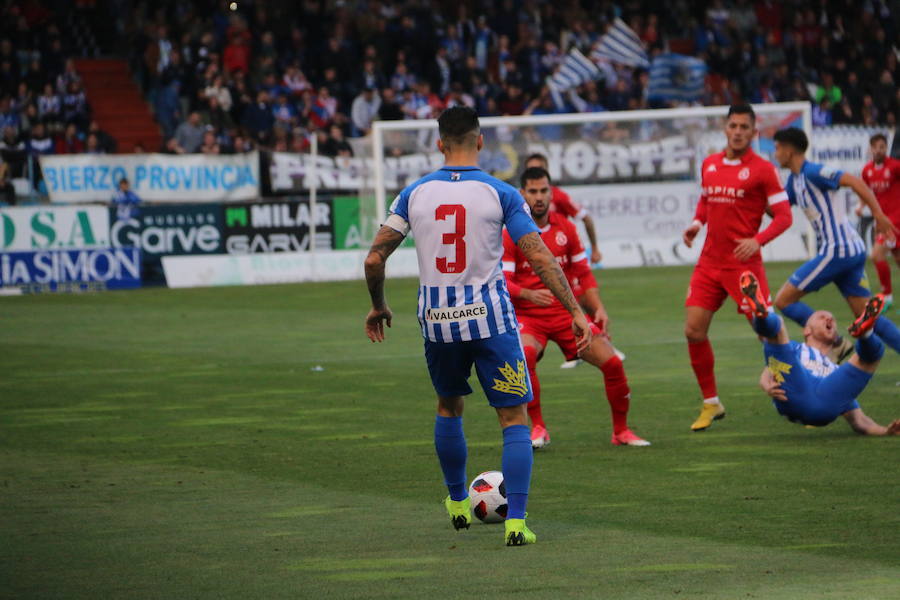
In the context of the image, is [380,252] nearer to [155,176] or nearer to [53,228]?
[53,228]

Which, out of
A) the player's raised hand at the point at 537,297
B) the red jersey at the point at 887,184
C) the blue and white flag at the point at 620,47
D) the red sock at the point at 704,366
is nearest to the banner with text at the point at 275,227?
the blue and white flag at the point at 620,47

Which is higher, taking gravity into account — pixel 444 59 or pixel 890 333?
pixel 444 59

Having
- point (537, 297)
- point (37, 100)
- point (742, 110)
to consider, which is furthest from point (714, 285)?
point (37, 100)

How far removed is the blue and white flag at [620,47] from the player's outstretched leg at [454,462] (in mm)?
27030

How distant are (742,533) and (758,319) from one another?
2932 millimetres

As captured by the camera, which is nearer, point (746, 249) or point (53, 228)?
point (746, 249)

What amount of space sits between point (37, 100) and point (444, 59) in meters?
8.69

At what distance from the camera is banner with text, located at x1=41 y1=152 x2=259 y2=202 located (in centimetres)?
2716

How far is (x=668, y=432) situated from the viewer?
34.5 ft

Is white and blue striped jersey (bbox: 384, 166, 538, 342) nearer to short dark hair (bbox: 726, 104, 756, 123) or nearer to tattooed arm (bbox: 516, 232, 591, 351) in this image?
tattooed arm (bbox: 516, 232, 591, 351)

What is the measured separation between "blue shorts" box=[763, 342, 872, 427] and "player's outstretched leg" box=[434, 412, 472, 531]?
322cm

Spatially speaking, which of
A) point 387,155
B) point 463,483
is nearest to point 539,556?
point 463,483

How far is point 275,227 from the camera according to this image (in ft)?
89.8

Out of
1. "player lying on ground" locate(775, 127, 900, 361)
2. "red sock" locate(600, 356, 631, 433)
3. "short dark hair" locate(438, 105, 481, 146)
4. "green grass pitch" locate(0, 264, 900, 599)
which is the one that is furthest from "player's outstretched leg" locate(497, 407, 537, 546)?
"player lying on ground" locate(775, 127, 900, 361)
